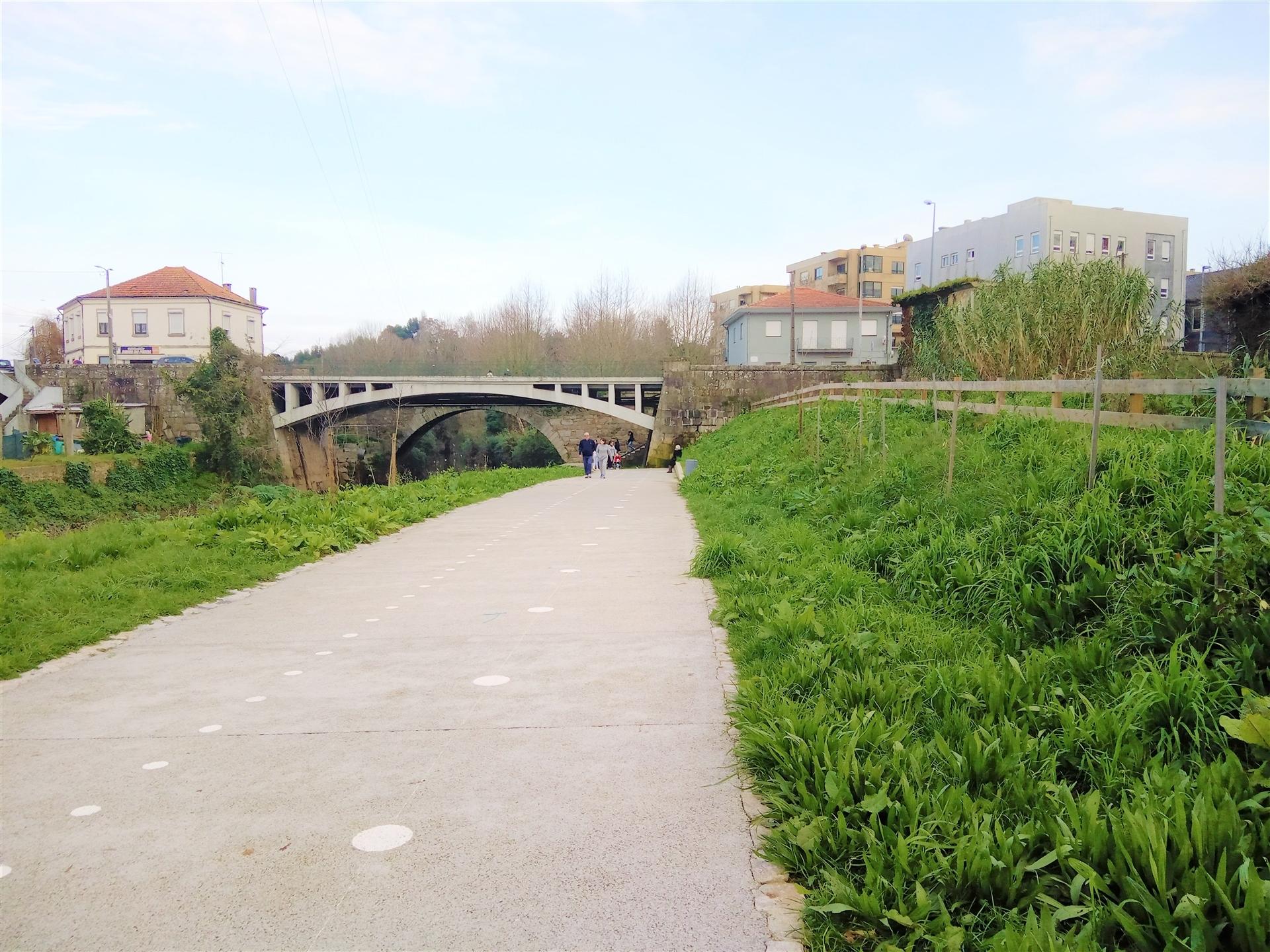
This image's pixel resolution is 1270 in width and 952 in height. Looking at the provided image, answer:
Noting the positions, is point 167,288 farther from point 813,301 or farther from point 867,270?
point 867,270

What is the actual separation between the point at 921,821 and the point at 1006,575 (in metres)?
2.19

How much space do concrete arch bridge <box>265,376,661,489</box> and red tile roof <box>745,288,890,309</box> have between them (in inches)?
480

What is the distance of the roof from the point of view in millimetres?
61312

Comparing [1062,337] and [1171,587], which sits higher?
[1062,337]

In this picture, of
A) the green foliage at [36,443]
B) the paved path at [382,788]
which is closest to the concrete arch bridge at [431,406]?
the green foliage at [36,443]

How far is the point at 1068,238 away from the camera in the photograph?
4747 centimetres

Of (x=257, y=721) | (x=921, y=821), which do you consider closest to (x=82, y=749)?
(x=257, y=721)

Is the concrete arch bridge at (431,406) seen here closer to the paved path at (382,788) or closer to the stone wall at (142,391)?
the stone wall at (142,391)

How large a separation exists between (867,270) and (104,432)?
5615 cm

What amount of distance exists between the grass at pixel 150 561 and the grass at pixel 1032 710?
3958 millimetres

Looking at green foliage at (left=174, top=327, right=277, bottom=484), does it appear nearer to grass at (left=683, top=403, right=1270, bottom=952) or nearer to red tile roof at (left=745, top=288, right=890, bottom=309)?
red tile roof at (left=745, top=288, right=890, bottom=309)

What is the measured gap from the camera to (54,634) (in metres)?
5.31

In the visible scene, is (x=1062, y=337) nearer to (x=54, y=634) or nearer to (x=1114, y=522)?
(x=1114, y=522)

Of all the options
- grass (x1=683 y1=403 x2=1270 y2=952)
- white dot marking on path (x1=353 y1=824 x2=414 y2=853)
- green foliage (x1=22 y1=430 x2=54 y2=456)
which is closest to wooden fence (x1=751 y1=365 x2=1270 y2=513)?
grass (x1=683 y1=403 x2=1270 y2=952)
